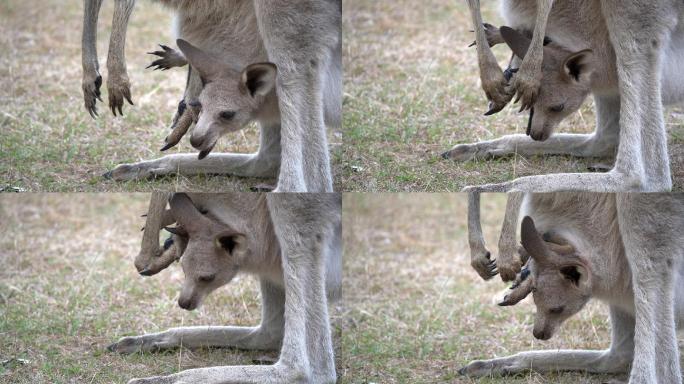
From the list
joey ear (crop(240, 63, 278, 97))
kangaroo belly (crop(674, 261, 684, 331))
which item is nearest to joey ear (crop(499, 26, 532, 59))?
joey ear (crop(240, 63, 278, 97))

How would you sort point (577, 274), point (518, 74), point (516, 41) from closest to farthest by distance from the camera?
point (518, 74) < point (516, 41) < point (577, 274)

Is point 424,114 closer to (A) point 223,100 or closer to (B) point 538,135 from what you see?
(B) point 538,135

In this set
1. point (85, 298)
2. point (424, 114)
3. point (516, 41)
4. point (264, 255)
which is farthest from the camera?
point (85, 298)

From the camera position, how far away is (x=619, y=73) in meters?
4.20

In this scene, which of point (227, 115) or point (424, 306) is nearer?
point (227, 115)

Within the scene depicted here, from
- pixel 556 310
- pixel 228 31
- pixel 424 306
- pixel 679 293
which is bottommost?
pixel 424 306

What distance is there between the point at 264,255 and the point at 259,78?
0.90 metres

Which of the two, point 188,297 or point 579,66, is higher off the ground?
point 579,66

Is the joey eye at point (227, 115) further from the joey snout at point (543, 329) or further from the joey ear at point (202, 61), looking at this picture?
the joey snout at point (543, 329)

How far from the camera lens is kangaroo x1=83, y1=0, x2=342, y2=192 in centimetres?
405

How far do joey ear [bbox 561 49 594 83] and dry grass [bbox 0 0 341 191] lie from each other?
1238mm

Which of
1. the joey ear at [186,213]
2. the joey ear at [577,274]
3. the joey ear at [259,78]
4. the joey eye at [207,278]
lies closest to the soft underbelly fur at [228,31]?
the joey ear at [259,78]

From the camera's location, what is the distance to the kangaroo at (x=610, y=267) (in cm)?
409

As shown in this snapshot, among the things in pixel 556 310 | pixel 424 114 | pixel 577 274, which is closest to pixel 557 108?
pixel 577 274
